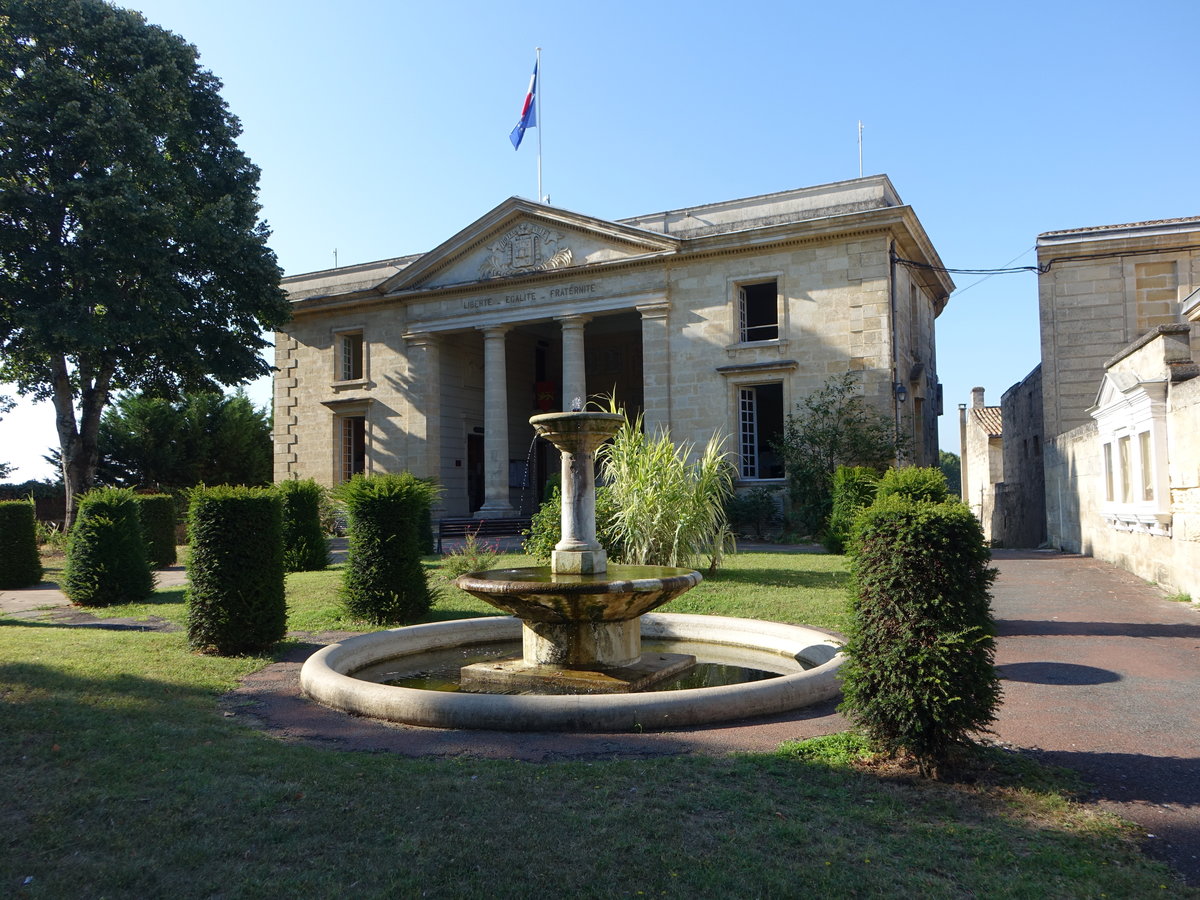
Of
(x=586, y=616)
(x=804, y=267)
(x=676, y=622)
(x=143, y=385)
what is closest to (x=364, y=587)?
(x=676, y=622)

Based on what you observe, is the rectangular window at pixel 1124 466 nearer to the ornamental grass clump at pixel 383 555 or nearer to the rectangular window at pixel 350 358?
the ornamental grass clump at pixel 383 555

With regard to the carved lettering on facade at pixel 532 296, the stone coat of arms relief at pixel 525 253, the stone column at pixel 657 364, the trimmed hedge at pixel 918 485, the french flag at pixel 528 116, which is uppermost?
the french flag at pixel 528 116

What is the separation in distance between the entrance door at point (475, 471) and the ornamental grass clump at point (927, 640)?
24810 mm

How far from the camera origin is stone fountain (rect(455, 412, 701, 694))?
6492 mm

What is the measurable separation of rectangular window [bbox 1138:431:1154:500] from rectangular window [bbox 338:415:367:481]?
73.5 feet

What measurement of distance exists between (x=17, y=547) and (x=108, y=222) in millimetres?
9599

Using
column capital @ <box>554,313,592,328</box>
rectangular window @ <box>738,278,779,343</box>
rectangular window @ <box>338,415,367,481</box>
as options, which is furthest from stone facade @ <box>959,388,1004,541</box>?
rectangular window @ <box>338,415,367,481</box>

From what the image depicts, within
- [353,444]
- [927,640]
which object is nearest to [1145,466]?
[927,640]

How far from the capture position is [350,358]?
29.1 meters

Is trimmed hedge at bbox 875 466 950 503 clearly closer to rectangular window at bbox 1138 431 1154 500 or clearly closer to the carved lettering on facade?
rectangular window at bbox 1138 431 1154 500

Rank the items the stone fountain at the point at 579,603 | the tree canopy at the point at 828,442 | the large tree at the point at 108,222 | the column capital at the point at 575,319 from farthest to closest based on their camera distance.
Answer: the column capital at the point at 575,319 → the large tree at the point at 108,222 → the tree canopy at the point at 828,442 → the stone fountain at the point at 579,603

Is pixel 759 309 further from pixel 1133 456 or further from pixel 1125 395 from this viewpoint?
pixel 1133 456

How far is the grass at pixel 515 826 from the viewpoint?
Result: 3.25 m

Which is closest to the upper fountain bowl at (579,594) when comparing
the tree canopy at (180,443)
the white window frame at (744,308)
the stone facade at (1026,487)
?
the white window frame at (744,308)
